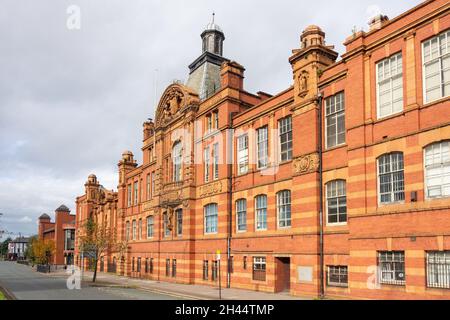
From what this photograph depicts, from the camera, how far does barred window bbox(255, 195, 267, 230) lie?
28609 millimetres

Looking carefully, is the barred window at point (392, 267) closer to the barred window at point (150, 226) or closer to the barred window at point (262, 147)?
the barred window at point (262, 147)

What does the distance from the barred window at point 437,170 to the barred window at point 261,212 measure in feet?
40.1

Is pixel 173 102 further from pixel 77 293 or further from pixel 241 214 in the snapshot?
pixel 77 293

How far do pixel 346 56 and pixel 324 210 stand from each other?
25.9ft

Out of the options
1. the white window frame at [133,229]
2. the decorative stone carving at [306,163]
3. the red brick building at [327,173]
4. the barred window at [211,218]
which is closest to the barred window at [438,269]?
the red brick building at [327,173]

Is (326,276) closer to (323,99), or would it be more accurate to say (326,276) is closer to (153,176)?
(323,99)

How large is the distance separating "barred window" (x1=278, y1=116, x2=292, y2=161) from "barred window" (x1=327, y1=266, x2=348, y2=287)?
7191 millimetres

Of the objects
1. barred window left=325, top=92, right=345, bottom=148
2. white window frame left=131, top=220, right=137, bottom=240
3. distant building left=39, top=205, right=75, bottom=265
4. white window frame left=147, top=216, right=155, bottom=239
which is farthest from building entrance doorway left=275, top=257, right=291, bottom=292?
distant building left=39, top=205, right=75, bottom=265

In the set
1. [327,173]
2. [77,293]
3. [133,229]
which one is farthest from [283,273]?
[133,229]

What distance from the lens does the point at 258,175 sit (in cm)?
2942

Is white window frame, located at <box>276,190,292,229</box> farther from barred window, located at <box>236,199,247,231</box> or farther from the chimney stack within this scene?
the chimney stack

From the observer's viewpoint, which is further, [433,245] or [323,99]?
[323,99]
